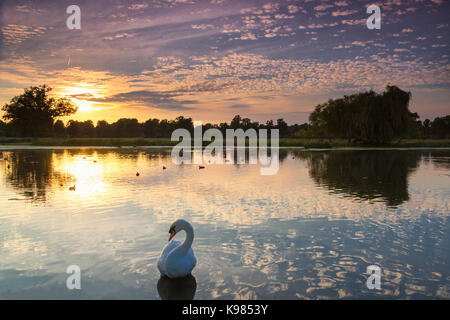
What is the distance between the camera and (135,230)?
9797 mm

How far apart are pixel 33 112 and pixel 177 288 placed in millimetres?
94696

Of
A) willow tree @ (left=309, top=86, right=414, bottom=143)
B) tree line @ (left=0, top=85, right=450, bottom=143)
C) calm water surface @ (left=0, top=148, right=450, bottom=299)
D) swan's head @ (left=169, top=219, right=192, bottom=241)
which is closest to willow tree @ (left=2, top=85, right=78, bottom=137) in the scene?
tree line @ (left=0, top=85, right=450, bottom=143)

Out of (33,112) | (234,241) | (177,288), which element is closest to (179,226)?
(177,288)

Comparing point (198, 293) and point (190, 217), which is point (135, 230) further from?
point (198, 293)

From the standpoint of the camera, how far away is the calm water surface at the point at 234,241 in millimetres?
6340

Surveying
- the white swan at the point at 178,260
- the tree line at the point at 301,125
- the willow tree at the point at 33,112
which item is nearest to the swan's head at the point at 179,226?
the white swan at the point at 178,260

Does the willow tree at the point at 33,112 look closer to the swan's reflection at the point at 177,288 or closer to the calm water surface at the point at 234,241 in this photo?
the calm water surface at the point at 234,241

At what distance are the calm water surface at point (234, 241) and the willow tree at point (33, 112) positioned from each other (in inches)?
3187

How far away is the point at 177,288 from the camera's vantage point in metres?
6.30

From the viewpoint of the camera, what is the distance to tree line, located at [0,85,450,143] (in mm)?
58312

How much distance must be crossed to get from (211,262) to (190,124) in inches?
5188

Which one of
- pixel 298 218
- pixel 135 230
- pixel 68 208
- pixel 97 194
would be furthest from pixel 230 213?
pixel 97 194

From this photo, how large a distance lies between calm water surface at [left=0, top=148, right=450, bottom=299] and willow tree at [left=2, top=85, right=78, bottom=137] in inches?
3187

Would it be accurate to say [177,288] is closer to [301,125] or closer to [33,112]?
[33,112]
